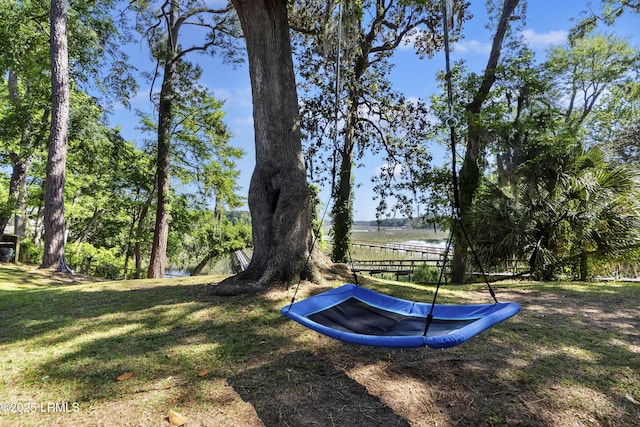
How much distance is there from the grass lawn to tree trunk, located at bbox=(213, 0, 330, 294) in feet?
1.48

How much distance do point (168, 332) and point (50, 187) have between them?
577cm

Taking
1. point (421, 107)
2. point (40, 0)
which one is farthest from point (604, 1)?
point (40, 0)

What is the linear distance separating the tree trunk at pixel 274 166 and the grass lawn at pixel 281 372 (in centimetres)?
45

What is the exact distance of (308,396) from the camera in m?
1.85

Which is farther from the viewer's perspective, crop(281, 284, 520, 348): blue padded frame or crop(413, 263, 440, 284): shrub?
crop(413, 263, 440, 284): shrub

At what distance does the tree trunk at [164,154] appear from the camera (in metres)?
8.26

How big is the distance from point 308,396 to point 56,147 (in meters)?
7.43

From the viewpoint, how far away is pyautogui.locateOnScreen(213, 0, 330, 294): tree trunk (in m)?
3.70

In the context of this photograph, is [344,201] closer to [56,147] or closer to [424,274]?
[424,274]

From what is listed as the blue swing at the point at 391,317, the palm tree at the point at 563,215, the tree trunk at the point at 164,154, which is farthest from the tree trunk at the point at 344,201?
the tree trunk at the point at 164,154

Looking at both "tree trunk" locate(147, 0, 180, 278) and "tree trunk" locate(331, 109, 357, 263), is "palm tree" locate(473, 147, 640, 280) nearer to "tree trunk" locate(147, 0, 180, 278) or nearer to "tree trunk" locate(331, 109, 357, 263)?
"tree trunk" locate(331, 109, 357, 263)

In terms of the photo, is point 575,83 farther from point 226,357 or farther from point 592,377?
point 226,357

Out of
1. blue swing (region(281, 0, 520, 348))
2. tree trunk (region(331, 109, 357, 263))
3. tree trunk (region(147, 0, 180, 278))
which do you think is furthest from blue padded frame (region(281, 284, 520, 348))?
tree trunk (region(147, 0, 180, 278))

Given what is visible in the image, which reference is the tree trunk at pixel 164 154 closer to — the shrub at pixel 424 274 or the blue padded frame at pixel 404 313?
the blue padded frame at pixel 404 313
